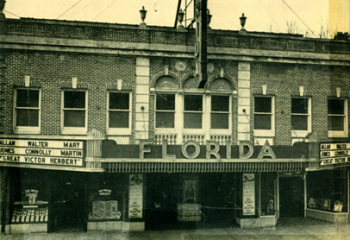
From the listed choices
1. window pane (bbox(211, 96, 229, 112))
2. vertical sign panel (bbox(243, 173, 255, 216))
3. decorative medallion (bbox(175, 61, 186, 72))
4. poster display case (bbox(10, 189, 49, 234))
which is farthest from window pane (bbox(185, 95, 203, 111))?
poster display case (bbox(10, 189, 49, 234))

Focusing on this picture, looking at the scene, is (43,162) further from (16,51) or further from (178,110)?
(178,110)

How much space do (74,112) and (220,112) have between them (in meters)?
6.08

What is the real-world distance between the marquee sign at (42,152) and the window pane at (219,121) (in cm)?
546

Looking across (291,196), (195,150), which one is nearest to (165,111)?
(195,150)

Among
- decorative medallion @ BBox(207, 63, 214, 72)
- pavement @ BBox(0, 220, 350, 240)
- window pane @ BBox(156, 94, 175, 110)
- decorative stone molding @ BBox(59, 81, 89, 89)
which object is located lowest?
pavement @ BBox(0, 220, 350, 240)

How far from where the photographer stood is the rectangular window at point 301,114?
13.5m

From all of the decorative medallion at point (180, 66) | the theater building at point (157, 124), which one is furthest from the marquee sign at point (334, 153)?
the decorative medallion at point (180, 66)

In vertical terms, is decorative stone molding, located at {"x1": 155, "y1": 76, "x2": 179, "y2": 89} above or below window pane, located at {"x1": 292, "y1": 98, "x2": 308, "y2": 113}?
above

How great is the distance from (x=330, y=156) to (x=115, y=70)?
9.67 m

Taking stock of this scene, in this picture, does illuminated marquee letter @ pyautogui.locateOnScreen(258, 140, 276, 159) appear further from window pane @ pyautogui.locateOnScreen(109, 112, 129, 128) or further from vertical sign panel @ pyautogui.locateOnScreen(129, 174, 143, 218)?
window pane @ pyautogui.locateOnScreen(109, 112, 129, 128)

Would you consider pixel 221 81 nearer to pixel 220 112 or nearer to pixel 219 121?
pixel 220 112

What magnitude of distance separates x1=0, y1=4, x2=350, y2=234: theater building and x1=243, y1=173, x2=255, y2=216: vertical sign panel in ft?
0.15

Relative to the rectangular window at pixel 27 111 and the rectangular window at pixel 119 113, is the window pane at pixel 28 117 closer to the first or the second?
the rectangular window at pixel 27 111

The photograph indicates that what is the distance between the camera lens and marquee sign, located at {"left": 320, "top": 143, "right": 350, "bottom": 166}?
12.4m
